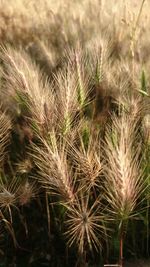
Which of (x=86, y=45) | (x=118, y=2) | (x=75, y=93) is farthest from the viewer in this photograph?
(x=118, y=2)

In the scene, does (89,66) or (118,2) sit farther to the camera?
(118,2)

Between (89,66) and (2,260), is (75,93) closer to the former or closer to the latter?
(89,66)

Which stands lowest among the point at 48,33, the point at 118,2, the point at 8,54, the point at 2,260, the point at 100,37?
the point at 2,260

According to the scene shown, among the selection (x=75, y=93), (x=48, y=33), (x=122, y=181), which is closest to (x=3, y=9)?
(x=48, y=33)

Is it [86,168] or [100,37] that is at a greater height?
[100,37]

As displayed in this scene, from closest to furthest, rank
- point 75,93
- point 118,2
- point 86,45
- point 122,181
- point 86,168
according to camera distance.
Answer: point 122,181 → point 86,168 → point 75,93 → point 86,45 → point 118,2

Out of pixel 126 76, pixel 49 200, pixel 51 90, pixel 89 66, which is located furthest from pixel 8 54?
pixel 49 200
